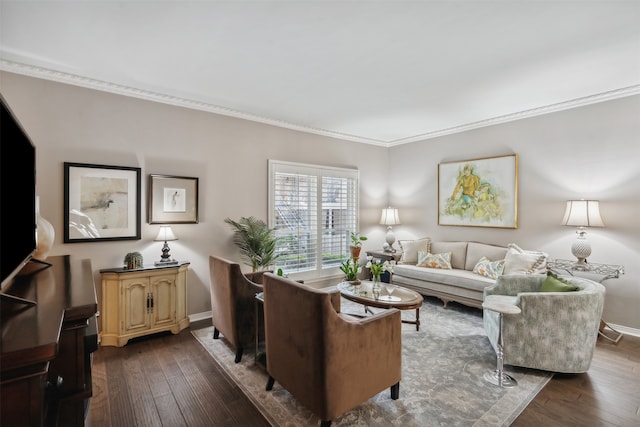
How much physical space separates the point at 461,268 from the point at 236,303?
3.67 m

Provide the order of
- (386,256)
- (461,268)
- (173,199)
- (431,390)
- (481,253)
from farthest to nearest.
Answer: (386,256), (461,268), (481,253), (173,199), (431,390)

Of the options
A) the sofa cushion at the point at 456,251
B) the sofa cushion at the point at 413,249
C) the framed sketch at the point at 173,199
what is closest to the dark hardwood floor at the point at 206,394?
the framed sketch at the point at 173,199

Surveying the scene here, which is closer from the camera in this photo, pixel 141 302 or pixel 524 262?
pixel 141 302

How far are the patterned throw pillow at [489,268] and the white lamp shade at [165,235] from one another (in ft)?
13.6

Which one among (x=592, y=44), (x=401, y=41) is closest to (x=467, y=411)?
(x=401, y=41)

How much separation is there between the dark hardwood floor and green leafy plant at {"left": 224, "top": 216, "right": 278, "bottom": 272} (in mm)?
1368

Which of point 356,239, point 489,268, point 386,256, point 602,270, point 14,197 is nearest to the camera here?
point 14,197

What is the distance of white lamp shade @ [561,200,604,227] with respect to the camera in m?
3.74

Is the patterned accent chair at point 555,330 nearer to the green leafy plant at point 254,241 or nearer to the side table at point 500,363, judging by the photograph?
the side table at point 500,363

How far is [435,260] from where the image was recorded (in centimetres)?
503

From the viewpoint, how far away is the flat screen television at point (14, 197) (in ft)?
3.36

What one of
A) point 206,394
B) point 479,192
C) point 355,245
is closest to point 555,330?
point 479,192

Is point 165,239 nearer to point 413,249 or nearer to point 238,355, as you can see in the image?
point 238,355

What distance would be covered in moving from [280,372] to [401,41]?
285cm
